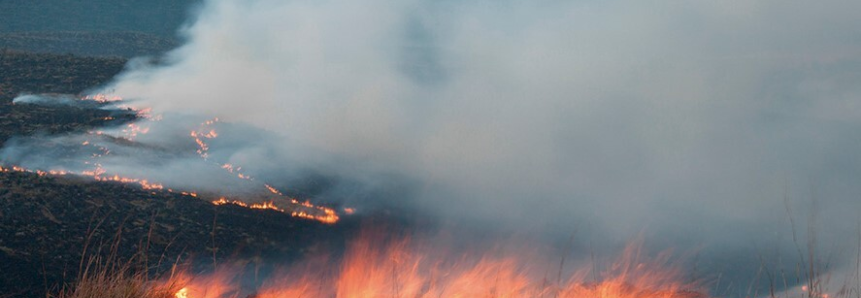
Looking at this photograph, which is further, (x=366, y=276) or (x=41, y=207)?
(x=41, y=207)

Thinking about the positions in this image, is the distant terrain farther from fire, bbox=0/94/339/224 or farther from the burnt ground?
fire, bbox=0/94/339/224

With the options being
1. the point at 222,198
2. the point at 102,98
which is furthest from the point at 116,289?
the point at 102,98

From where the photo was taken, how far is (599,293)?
6.21 metres

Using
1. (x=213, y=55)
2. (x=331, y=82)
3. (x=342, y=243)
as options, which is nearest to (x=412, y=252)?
(x=342, y=243)

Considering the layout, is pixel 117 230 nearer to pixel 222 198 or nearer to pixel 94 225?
pixel 94 225

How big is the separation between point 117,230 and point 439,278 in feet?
12.1

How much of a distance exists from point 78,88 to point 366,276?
12.4 m

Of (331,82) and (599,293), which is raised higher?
(331,82)

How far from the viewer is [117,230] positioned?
27.3 ft

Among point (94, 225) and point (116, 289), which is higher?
point (94, 225)

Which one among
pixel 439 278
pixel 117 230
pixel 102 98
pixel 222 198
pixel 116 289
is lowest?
pixel 439 278

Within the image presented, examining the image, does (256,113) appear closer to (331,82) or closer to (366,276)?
(331,82)

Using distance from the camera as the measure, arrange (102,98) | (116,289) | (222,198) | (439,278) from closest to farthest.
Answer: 1. (116,289)
2. (439,278)
3. (222,198)
4. (102,98)

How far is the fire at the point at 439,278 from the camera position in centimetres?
638
